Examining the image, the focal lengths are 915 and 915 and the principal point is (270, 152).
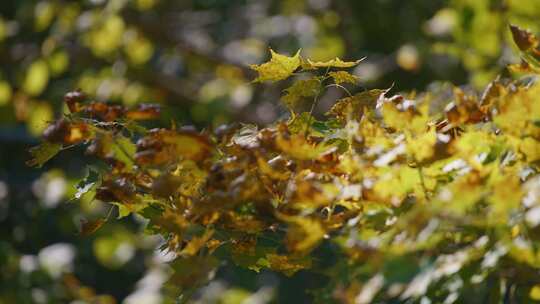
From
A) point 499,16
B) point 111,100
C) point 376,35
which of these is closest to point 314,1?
point 376,35

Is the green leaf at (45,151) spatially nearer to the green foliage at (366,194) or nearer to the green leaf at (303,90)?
the green foliage at (366,194)

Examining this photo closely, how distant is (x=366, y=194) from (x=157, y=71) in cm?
276

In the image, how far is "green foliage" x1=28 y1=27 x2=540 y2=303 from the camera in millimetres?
521

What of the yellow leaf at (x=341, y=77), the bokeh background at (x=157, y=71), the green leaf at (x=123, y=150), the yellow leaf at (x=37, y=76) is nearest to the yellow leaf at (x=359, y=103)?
the yellow leaf at (x=341, y=77)

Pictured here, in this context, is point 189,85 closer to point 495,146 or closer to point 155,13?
point 155,13

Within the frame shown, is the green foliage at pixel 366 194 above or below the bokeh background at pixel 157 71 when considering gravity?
above

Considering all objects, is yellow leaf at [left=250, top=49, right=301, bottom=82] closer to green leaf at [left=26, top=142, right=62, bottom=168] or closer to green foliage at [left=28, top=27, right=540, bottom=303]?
green foliage at [left=28, top=27, right=540, bottom=303]

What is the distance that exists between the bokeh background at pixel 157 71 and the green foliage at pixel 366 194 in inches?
56.2

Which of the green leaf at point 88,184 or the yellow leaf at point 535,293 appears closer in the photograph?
the yellow leaf at point 535,293

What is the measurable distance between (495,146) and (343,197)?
11 centimetres

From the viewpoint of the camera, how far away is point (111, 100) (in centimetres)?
325

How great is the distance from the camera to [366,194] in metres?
0.59

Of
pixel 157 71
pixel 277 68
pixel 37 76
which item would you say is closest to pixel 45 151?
pixel 277 68

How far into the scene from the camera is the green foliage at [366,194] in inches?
20.5
